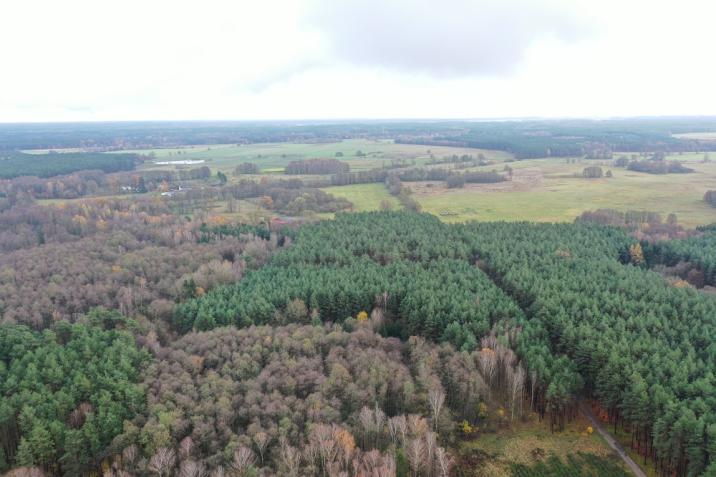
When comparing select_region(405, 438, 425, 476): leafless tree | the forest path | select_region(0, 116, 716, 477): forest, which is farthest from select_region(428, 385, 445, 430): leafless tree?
the forest path

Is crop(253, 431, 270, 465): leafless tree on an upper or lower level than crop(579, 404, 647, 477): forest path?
upper

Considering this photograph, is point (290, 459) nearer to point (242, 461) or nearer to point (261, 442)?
point (261, 442)

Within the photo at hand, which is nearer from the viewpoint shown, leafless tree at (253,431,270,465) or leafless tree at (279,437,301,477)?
leafless tree at (279,437,301,477)

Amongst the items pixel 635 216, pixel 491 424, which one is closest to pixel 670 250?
pixel 635 216

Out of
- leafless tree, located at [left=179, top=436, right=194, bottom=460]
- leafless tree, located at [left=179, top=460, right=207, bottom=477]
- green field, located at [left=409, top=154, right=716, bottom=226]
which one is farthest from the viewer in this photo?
green field, located at [left=409, top=154, right=716, bottom=226]

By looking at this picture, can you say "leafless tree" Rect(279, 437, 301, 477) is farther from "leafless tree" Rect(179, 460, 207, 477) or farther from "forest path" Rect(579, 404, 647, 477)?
"forest path" Rect(579, 404, 647, 477)

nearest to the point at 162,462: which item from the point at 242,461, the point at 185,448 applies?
the point at 185,448

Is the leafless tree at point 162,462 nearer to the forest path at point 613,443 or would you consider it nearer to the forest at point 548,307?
the forest at point 548,307

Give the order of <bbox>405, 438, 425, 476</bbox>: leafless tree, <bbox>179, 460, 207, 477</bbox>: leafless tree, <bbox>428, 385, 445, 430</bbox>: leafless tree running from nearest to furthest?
1. <bbox>179, 460, 207, 477</bbox>: leafless tree
2. <bbox>405, 438, 425, 476</bbox>: leafless tree
3. <bbox>428, 385, 445, 430</bbox>: leafless tree

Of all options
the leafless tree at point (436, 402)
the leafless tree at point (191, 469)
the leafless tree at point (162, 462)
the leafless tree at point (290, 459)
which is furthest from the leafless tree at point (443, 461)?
the leafless tree at point (162, 462)
